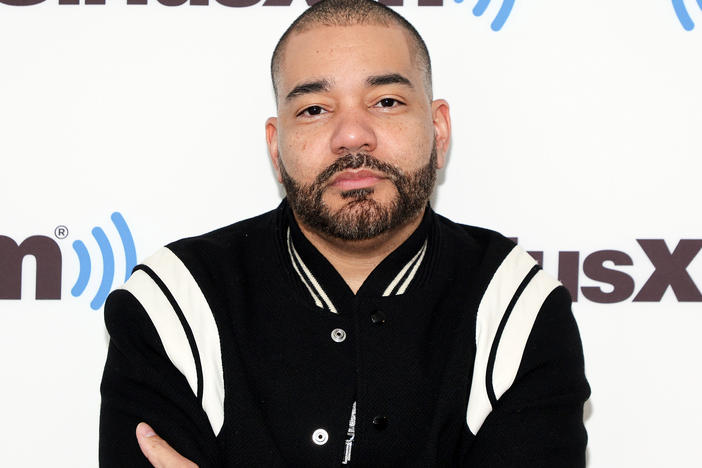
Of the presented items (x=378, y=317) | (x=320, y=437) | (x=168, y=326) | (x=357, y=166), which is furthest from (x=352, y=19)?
(x=320, y=437)

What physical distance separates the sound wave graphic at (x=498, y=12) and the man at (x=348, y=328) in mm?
322

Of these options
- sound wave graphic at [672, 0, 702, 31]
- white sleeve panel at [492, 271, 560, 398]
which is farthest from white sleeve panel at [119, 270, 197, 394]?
sound wave graphic at [672, 0, 702, 31]

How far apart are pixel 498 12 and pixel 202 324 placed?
0.96 meters

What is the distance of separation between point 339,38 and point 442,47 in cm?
39

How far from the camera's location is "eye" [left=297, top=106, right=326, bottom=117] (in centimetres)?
162

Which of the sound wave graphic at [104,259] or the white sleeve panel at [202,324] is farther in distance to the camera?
the sound wave graphic at [104,259]

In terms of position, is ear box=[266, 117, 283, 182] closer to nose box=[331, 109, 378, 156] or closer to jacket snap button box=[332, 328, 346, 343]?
nose box=[331, 109, 378, 156]

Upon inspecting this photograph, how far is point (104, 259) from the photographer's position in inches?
77.1

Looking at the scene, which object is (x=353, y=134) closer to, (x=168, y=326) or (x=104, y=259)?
(x=168, y=326)

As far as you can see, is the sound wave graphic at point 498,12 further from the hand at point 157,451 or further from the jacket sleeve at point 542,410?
the hand at point 157,451

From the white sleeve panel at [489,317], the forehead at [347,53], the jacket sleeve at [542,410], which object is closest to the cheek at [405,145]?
the forehead at [347,53]

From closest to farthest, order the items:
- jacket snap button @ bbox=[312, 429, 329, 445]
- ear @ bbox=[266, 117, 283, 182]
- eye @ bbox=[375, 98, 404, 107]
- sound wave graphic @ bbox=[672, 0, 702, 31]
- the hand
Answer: the hand → jacket snap button @ bbox=[312, 429, 329, 445] → eye @ bbox=[375, 98, 404, 107] → ear @ bbox=[266, 117, 283, 182] → sound wave graphic @ bbox=[672, 0, 702, 31]

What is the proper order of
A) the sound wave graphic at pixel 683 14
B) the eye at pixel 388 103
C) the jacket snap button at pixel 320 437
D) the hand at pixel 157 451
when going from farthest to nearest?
the sound wave graphic at pixel 683 14 < the eye at pixel 388 103 < the jacket snap button at pixel 320 437 < the hand at pixel 157 451

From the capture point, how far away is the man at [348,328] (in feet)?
4.86
